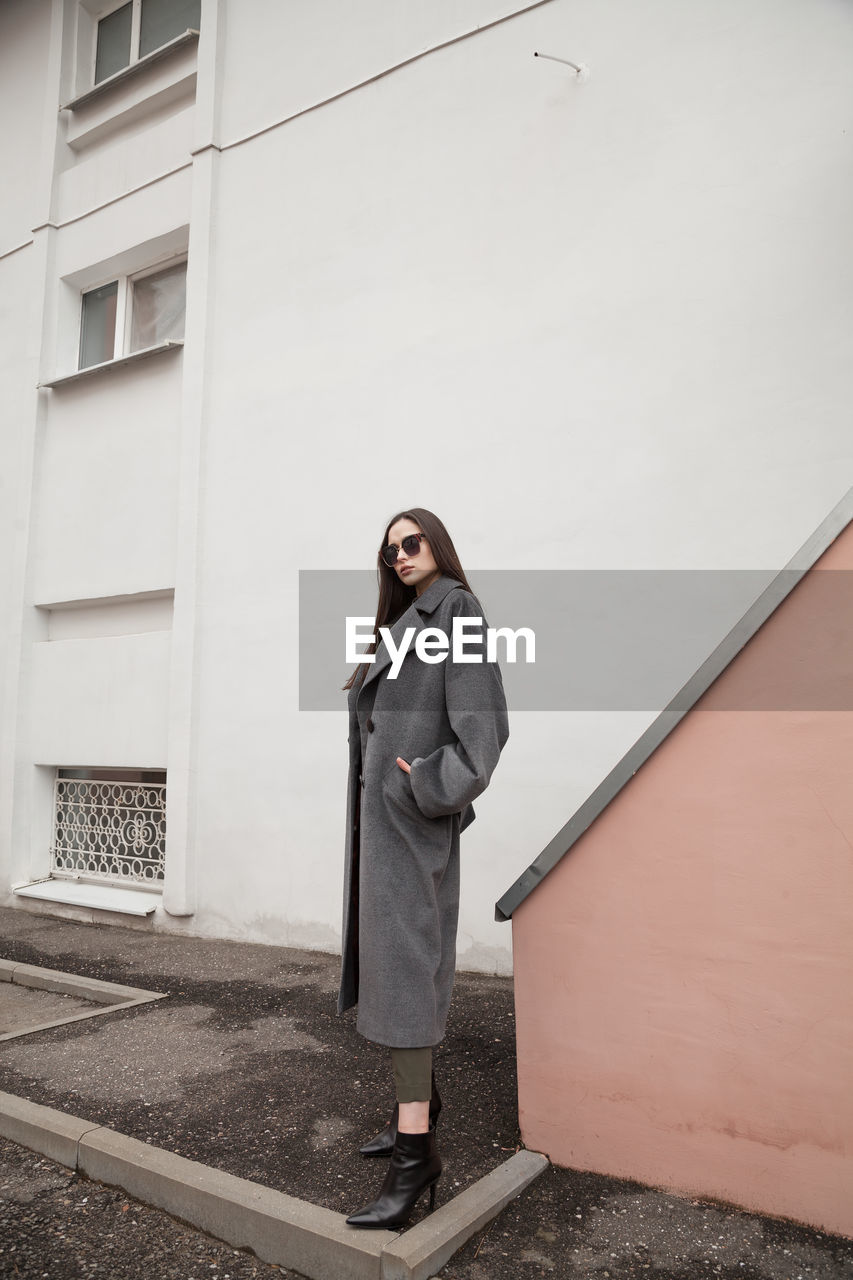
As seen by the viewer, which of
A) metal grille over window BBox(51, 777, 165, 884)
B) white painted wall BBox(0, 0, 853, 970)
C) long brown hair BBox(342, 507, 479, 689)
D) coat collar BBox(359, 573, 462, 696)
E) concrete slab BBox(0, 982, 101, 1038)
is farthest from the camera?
metal grille over window BBox(51, 777, 165, 884)

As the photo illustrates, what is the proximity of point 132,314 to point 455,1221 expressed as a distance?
315 inches

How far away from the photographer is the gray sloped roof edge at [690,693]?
2.49 meters

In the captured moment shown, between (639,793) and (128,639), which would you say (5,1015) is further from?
(639,793)

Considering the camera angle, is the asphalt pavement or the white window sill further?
the white window sill

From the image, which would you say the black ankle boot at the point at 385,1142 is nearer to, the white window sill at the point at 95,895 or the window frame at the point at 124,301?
the white window sill at the point at 95,895

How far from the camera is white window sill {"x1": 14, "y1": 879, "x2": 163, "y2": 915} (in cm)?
698

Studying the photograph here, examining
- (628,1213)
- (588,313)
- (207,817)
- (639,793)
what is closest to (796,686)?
(639,793)

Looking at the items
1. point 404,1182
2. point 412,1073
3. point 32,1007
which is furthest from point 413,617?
point 32,1007

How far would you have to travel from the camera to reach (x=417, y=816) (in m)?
2.63

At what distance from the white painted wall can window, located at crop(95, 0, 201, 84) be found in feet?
3.73

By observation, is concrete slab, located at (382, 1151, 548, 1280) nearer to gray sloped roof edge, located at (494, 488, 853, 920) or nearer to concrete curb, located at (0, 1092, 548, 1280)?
concrete curb, located at (0, 1092, 548, 1280)

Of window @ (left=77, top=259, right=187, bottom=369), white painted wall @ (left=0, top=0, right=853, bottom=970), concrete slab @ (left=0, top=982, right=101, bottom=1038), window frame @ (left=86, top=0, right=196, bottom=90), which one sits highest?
window frame @ (left=86, top=0, right=196, bottom=90)

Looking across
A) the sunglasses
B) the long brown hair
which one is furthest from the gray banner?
the sunglasses

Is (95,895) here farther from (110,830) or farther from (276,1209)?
(276,1209)
